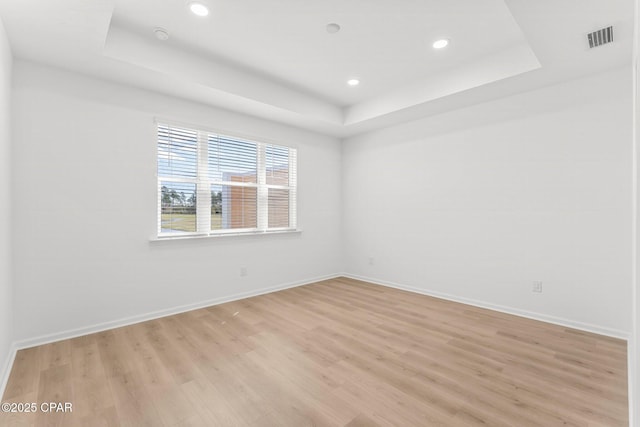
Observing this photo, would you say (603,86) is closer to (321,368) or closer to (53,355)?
(321,368)

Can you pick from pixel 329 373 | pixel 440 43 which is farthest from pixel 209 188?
pixel 440 43

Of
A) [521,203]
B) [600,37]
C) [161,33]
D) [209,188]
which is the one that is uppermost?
[161,33]

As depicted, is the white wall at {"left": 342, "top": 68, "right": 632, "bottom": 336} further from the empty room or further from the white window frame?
the white window frame

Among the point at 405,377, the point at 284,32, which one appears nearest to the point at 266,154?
the point at 284,32

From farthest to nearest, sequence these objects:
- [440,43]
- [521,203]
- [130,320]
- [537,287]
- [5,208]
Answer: [521,203], [537,287], [130,320], [440,43], [5,208]

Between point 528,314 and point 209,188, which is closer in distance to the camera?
point 528,314

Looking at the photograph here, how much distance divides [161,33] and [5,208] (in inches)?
77.4

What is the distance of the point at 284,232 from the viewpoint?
4.71 metres

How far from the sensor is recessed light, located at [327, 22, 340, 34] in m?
2.63

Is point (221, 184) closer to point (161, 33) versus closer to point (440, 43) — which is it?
point (161, 33)

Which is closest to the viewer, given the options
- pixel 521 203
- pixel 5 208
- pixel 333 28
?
pixel 5 208

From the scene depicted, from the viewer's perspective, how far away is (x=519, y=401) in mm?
1874

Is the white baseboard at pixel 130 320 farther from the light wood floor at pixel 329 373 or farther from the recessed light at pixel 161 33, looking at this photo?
the recessed light at pixel 161 33

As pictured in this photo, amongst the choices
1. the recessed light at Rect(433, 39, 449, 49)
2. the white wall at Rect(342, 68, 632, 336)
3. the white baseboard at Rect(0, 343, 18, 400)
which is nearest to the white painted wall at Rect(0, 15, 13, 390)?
the white baseboard at Rect(0, 343, 18, 400)
